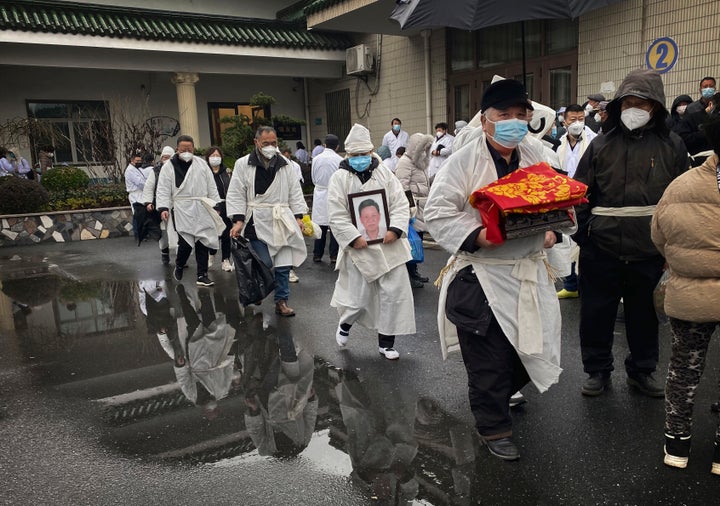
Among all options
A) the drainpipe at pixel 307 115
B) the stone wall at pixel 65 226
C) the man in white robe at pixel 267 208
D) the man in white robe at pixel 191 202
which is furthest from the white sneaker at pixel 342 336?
the drainpipe at pixel 307 115

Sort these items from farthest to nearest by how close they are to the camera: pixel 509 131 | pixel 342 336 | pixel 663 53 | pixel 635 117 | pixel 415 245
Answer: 1. pixel 663 53
2. pixel 415 245
3. pixel 342 336
4. pixel 635 117
5. pixel 509 131

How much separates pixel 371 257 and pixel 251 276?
6.16 ft

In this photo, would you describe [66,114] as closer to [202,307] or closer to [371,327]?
[202,307]

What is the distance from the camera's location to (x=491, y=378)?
10.3 feet

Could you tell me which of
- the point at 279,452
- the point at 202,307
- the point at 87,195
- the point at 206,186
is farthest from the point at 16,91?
the point at 279,452

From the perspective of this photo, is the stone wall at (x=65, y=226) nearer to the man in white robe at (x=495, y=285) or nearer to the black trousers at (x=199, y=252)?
the black trousers at (x=199, y=252)

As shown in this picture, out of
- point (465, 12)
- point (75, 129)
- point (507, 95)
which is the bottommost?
point (507, 95)

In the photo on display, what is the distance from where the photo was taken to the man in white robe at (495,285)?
310cm

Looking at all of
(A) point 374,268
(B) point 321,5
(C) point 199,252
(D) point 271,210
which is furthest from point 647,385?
(B) point 321,5

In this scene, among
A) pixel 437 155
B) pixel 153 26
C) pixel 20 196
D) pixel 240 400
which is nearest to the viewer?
pixel 240 400

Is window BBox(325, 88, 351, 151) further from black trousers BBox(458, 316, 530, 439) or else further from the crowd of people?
black trousers BBox(458, 316, 530, 439)

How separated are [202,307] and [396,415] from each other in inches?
146

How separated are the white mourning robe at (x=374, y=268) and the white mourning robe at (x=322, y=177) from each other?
416 cm

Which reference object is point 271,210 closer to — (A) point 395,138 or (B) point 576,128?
(B) point 576,128
